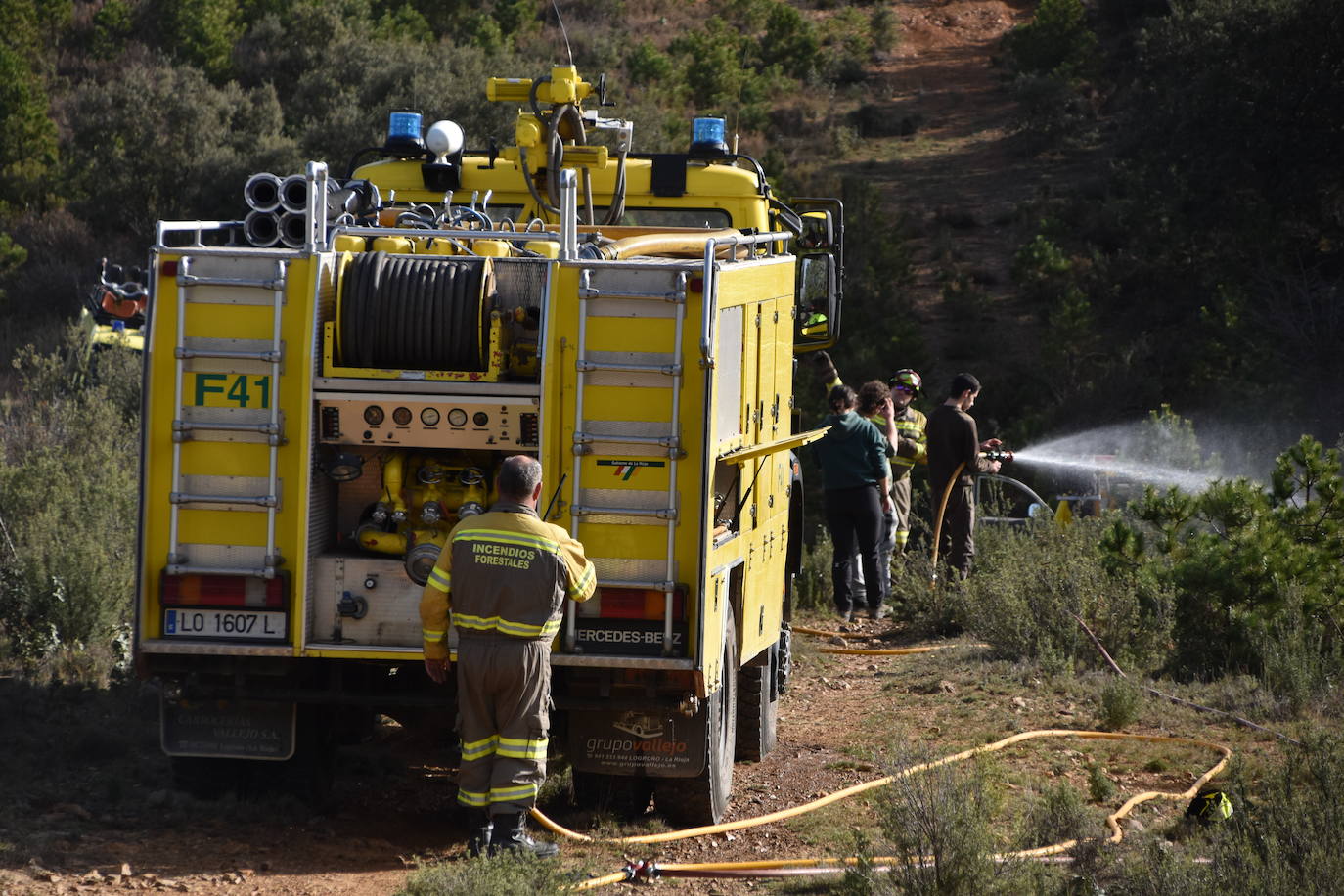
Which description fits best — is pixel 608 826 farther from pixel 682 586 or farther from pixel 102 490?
pixel 102 490

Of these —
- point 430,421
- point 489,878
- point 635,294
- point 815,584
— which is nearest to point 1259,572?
point 815,584

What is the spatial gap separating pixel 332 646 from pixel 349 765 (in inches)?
72.0

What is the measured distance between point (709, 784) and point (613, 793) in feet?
1.97

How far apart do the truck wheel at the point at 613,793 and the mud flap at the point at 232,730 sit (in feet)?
4.03

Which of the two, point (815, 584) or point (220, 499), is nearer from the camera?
point (220, 499)

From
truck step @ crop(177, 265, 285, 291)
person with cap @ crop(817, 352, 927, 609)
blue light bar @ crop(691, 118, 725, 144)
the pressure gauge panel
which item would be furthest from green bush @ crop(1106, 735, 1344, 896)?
person with cap @ crop(817, 352, 927, 609)

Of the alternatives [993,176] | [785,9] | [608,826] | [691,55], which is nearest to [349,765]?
[608,826]

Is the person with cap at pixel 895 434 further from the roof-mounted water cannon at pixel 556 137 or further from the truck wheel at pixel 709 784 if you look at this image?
the truck wheel at pixel 709 784

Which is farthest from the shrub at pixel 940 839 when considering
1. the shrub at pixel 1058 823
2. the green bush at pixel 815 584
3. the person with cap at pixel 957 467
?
the green bush at pixel 815 584

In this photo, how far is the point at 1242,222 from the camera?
24.8 m

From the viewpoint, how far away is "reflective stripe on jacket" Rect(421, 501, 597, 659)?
5.68 m

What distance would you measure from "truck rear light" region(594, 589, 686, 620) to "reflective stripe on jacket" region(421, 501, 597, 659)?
0.81 ft

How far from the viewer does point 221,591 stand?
6.07 meters

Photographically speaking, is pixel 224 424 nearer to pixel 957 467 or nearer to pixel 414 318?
pixel 414 318
